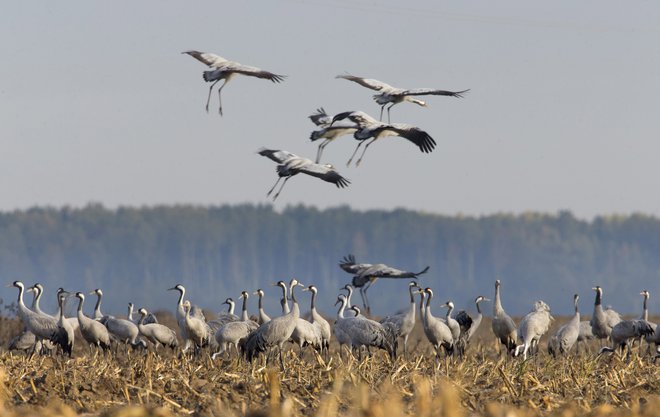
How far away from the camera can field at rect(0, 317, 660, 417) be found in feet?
32.1

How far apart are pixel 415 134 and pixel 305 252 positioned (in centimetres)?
9173

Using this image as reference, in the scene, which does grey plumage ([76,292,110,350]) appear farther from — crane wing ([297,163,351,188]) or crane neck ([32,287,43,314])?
crane wing ([297,163,351,188])

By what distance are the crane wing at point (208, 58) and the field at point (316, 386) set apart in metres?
3.07

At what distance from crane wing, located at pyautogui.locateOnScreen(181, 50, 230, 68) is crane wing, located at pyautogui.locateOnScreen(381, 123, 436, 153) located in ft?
5.67

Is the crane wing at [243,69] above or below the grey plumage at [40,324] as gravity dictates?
above

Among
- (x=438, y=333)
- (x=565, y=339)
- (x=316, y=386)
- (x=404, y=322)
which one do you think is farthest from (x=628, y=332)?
(x=316, y=386)

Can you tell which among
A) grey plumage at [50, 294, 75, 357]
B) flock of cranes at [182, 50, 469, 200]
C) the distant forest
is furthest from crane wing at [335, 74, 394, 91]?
the distant forest

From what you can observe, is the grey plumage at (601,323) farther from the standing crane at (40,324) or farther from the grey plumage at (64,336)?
the standing crane at (40,324)

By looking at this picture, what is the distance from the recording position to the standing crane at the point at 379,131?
1423 centimetres

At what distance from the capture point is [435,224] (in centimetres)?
10631

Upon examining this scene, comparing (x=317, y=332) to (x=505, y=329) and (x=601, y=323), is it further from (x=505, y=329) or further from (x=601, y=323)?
→ (x=601, y=323)

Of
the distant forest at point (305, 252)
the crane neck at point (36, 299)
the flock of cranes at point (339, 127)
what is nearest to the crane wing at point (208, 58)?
the flock of cranes at point (339, 127)

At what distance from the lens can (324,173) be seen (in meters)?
14.6

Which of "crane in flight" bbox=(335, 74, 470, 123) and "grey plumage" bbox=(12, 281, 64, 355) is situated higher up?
"crane in flight" bbox=(335, 74, 470, 123)
